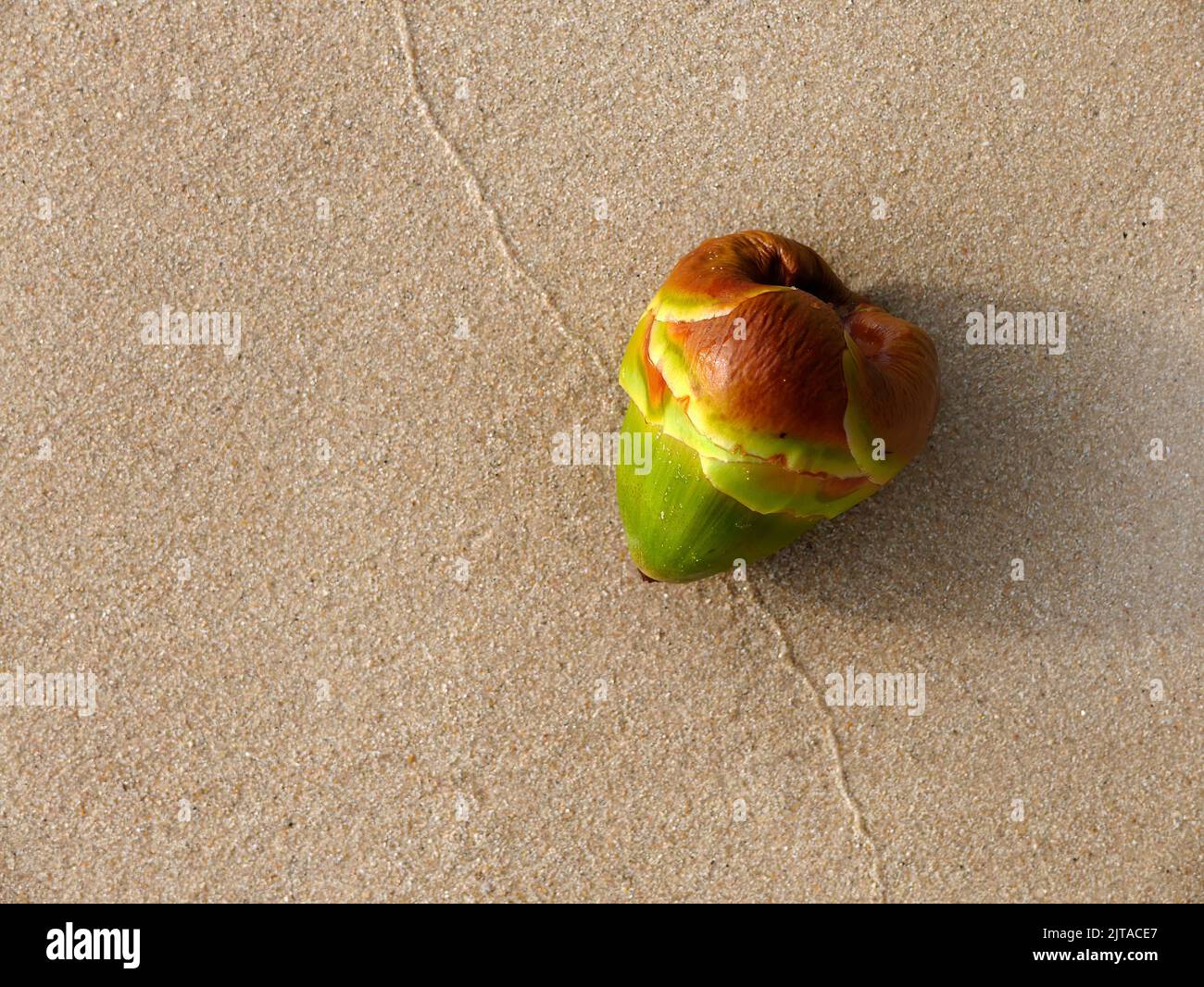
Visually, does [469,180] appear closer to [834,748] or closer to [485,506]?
[485,506]

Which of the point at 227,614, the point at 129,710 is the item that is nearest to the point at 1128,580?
the point at 227,614

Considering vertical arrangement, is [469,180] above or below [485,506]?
above

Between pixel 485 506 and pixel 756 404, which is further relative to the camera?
pixel 485 506

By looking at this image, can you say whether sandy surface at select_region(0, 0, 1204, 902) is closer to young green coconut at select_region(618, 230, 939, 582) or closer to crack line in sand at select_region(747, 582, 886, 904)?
crack line in sand at select_region(747, 582, 886, 904)

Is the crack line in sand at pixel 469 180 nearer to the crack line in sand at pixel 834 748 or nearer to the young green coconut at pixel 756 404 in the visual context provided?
the young green coconut at pixel 756 404

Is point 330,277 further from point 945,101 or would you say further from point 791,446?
point 945,101

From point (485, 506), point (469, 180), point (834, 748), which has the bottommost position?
point (834, 748)

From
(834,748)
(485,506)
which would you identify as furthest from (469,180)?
(834,748)

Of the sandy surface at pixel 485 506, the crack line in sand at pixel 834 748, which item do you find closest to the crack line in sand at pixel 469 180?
the sandy surface at pixel 485 506
